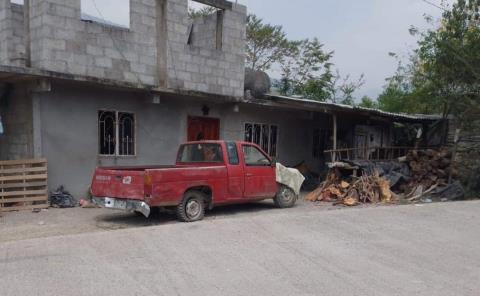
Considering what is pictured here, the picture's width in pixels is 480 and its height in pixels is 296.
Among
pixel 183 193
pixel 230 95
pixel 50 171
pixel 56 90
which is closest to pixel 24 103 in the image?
pixel 56 90

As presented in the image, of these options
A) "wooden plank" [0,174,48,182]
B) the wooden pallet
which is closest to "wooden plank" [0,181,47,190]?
the wooden pallet

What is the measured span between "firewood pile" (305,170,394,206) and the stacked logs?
6.24 ft

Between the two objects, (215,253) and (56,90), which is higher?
(56,90)

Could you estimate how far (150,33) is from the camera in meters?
11.8

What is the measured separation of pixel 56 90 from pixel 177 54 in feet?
10.9

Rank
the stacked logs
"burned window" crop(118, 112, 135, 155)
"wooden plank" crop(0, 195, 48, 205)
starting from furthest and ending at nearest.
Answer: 1. the stacked logs
2. "burned window" crop(118, 112, 135, 155)
3. "wooden plank" crop(0, 195, 48, 205)

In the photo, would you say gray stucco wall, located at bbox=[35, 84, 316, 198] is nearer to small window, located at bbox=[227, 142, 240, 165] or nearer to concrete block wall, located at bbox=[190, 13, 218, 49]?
concrete block wall, located at bbox=[190, 13, 218, 49]

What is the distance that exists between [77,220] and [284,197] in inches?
188

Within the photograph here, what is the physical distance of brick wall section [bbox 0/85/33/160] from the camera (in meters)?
10.5

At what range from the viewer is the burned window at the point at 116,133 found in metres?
11.6

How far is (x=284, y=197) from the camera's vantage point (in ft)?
36.7

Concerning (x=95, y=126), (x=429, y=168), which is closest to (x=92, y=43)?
(x=95, y=126)

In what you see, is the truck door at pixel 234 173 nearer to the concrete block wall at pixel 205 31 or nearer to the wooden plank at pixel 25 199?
the wooden plank at pixel 25 199

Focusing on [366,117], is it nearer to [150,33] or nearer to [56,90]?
[150,33]
